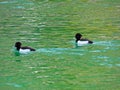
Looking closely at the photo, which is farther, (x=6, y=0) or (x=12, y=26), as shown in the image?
(x=6, y=0)

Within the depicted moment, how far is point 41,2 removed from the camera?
50281 mm

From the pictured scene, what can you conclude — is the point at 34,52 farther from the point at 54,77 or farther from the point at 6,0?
the point at 6,0

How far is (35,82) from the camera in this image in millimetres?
22062

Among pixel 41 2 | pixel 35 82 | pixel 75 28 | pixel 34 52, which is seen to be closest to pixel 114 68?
pixel 35 82

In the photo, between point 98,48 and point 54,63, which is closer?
point 54,63

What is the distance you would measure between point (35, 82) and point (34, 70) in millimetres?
1985

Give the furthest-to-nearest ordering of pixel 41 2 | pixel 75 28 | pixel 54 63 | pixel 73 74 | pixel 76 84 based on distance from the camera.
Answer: pixel 41 2
pixel 75 28
pixel 54 63
pixel 73 74
pixel 76 84

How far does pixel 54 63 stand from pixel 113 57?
93.7 inches

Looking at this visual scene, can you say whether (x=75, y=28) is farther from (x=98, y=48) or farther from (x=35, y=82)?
(x=35, y=82)

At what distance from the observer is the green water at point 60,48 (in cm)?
2212

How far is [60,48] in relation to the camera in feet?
92.0

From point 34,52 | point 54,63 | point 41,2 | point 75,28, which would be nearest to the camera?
point 54,63

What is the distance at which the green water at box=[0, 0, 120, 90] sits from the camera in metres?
22.1

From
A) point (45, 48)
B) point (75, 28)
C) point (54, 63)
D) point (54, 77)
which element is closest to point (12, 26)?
point (75, 28)
